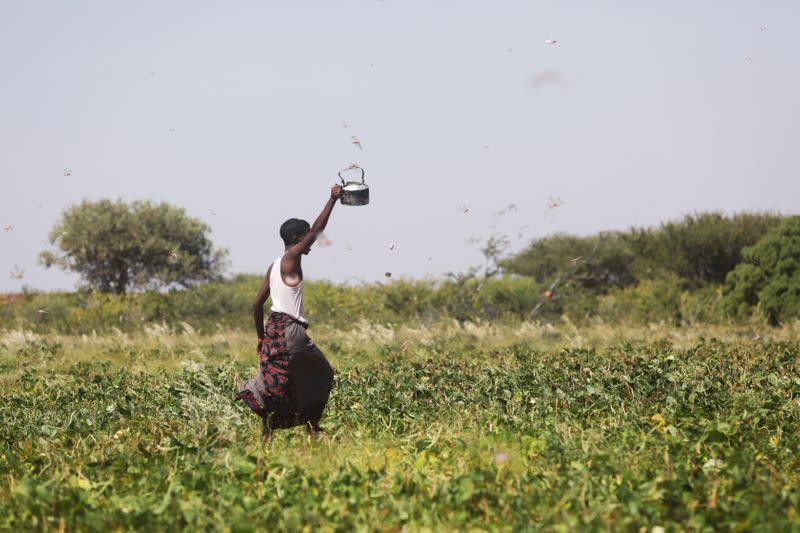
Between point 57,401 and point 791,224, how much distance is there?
1814cm

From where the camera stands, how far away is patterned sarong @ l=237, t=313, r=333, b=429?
753 cm

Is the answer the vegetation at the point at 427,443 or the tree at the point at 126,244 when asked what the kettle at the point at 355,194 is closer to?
the vegetation at the point at 427,443

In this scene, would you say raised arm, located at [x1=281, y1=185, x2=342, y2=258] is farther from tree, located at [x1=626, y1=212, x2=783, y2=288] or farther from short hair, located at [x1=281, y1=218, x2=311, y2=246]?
tree, located at [x1=626, y1=212, x2=783, y2=288]

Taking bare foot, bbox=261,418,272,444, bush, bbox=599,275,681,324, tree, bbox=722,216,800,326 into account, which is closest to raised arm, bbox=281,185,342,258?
bare foot, bbox=261,418,272,444

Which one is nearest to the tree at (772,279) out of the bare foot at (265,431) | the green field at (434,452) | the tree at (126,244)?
the green field at (434,452)

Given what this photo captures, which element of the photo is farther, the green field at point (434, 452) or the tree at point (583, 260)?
the tree at point (583, 260)

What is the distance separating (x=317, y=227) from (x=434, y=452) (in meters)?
2.01

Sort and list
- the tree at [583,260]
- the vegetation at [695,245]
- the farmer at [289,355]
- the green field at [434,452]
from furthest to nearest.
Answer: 1. the tree at [583,260]
2. the vegetation at [695,245]
3. the farmer at [289,355]
4. the green field at [434,452]

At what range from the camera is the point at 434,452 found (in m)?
6.56

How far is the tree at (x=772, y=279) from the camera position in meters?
21.2

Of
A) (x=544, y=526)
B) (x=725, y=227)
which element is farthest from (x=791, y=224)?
(x=544, y=526)

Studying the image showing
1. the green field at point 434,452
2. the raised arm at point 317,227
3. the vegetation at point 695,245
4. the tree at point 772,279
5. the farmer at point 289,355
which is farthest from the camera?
the vegetation at point 695,245

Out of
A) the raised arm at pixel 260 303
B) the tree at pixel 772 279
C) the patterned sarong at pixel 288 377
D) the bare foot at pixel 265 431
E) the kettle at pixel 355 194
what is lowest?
the tree at pixel 772 279

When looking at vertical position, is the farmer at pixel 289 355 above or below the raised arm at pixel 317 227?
below
